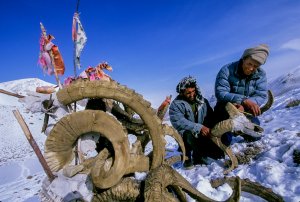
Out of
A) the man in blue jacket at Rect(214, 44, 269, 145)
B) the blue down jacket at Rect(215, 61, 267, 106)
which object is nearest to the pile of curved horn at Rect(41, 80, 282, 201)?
the man in blue jacket at Rect(214, 44, 269, 145)

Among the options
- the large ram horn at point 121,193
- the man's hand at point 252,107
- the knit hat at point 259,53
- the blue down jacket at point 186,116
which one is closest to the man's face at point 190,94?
the blue down jacket at point 186,116

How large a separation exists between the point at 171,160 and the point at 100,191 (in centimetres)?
191

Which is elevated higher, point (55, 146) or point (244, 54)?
point (244, 54)

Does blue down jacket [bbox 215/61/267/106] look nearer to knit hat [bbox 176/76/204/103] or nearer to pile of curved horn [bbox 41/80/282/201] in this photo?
knit hat [bbox 176/76/204/103]

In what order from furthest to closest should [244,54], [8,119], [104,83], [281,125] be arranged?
[8,119]
[281,125]
[244,54]
[104,83]

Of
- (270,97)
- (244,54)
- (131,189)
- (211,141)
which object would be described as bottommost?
(131,189)

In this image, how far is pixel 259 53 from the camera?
6.43m

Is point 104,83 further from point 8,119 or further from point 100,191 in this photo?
point 8,119

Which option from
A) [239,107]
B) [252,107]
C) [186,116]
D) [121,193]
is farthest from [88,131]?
[252,107]

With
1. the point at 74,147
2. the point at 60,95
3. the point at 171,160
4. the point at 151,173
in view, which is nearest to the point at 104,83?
the point at 60,95

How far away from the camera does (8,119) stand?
4053 centimetres

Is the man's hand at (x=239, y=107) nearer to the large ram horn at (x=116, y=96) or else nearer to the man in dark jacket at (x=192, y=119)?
the man in dark jacket at (x=192, y=119)

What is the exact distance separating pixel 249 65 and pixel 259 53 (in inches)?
12.7

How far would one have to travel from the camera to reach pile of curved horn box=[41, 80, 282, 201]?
4.55 m
